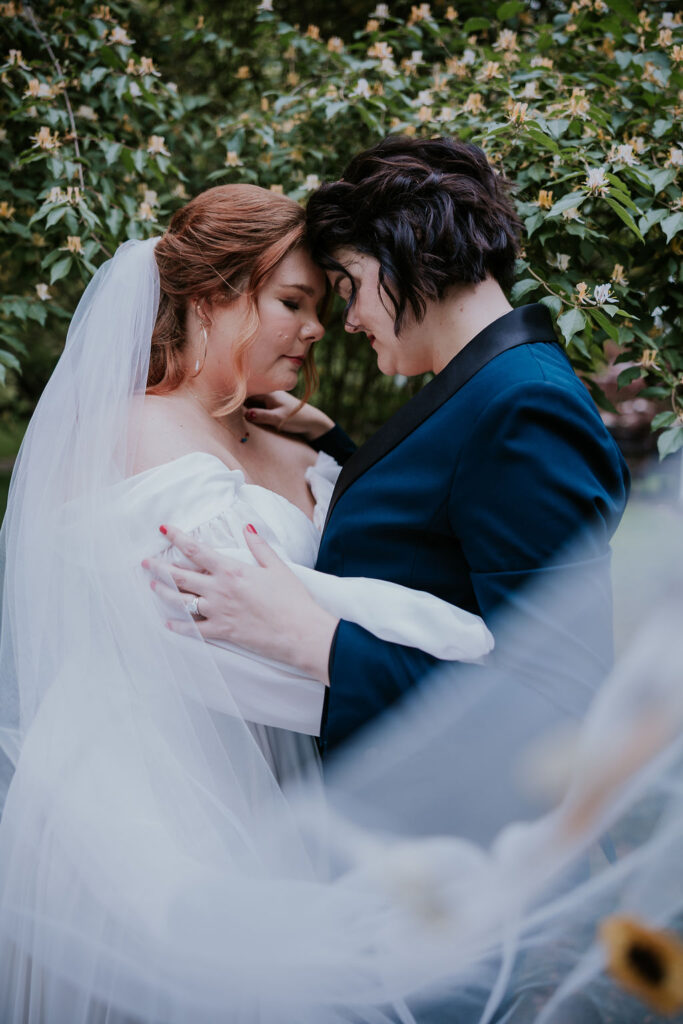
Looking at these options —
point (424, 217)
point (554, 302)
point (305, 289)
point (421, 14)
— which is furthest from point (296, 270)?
point (421, 14)

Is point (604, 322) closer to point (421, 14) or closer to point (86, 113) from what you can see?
point (421, 14)

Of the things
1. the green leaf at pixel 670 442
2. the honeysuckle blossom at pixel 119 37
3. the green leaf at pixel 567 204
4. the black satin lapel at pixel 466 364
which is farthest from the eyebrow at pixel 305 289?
the honeysuckle blossom at pixel 119 37

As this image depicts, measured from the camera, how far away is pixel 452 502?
1.49 meters

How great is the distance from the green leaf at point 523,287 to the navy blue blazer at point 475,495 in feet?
0.97

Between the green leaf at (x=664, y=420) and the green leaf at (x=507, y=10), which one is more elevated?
the green leaf at (x=507, y=10)

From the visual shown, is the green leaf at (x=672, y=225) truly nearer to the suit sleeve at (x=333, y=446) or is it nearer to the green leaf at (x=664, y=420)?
the green leaf at (x=664, y=420)

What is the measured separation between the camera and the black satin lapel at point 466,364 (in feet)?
5.25

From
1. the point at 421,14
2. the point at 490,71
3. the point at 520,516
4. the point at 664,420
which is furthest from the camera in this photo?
the point at 421,14

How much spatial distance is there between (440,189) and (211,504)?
811mm

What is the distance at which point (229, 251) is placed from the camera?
189cm

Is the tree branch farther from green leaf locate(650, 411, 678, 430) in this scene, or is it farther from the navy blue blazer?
green leaf locate(650, 411, 678, 430)

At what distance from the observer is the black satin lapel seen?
5.25ft

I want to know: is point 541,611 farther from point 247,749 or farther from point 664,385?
point 664,385

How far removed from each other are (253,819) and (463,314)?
1104 millimetres
